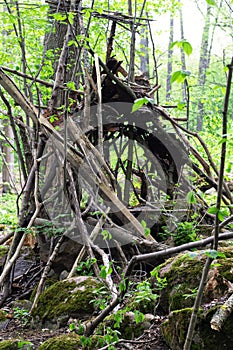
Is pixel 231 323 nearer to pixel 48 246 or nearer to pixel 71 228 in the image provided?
pixel 71 228

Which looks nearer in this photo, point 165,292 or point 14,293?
point 165,292

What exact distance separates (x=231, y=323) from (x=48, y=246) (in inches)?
110

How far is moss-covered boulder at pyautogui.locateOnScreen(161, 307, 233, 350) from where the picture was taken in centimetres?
186

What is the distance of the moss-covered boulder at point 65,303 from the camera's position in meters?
3.02

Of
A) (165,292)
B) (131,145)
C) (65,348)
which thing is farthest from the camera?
(131,145)

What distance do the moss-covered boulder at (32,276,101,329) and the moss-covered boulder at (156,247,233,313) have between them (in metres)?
0.64

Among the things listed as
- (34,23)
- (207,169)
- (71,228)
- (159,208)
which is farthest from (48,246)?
(34,23)

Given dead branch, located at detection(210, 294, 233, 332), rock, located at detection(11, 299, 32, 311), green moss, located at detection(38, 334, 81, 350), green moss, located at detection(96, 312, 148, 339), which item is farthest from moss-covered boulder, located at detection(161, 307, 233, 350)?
rock, located at detection(11, 299, 32, 311)

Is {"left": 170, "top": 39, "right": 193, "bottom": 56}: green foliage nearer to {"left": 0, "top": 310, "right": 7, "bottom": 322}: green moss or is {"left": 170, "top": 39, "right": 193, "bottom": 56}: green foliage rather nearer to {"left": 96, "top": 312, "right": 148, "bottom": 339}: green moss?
{"left": 96, "top": 312, "right": 148, "bottom": 339}: green moss

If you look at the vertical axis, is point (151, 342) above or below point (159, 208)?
below

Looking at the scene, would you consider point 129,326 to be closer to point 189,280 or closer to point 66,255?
point 189,280

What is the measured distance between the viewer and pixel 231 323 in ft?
6.07

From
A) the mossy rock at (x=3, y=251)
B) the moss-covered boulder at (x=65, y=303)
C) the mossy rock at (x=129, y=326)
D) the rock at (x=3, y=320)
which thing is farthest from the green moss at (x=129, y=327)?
the mossy rock at (x=3, y=251)

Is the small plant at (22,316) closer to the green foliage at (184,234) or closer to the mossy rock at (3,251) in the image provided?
the mossy rock at (3,251)
